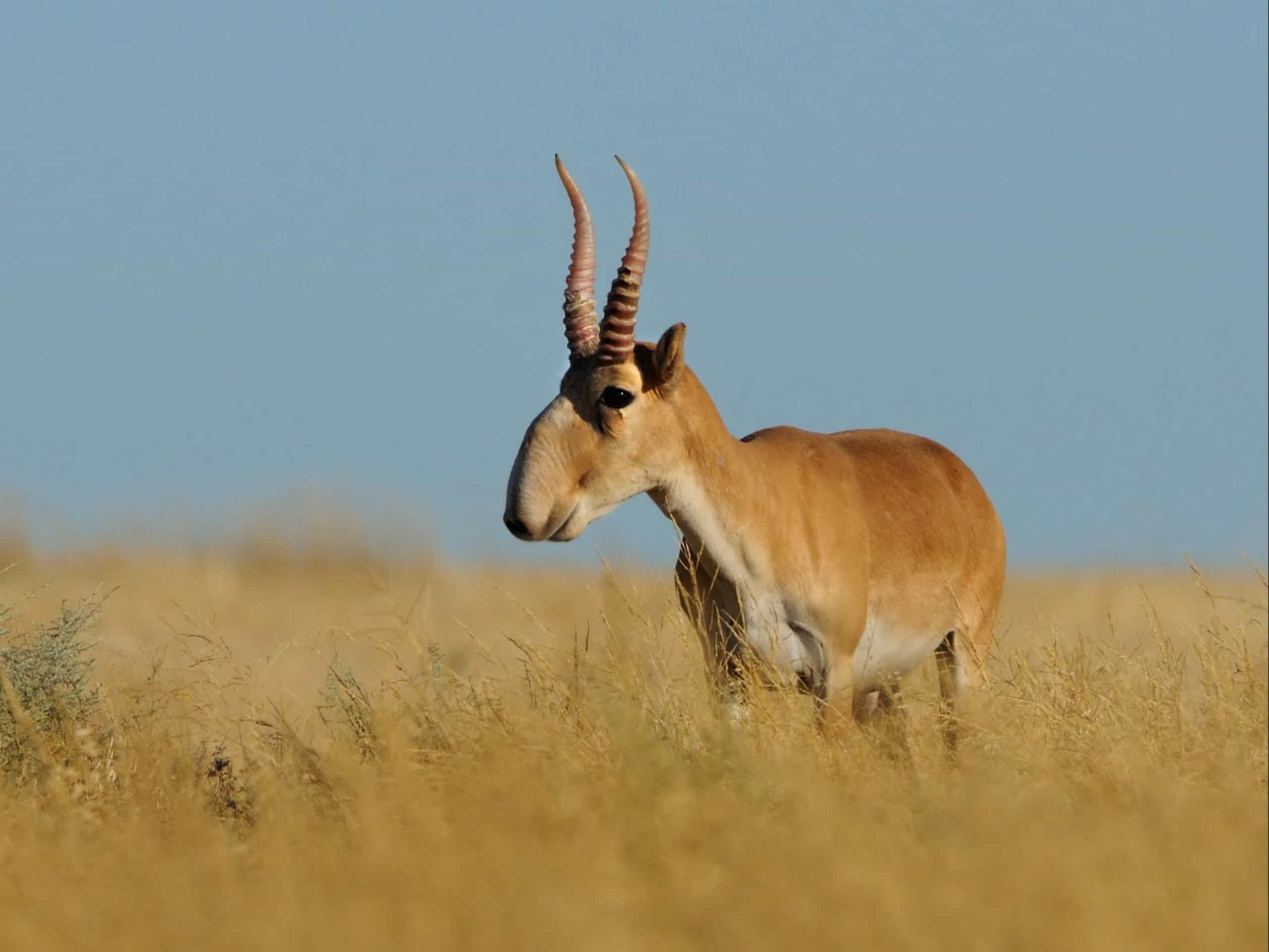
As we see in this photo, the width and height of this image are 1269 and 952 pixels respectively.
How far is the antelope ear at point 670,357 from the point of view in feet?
25.8

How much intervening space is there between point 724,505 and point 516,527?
1073 millimetres

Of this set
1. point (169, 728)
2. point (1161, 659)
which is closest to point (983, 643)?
point (1161, 659)

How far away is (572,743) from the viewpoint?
23.1 feet

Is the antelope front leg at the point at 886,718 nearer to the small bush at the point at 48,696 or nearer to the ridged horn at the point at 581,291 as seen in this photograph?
the ridged horn at the point at 581,291

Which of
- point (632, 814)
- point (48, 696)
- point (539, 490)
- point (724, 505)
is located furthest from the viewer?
point (48, 696)

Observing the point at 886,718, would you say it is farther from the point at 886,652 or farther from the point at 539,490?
the point at 539,490

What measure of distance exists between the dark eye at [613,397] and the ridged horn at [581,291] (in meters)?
0.31

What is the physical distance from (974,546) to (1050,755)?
11.0 feet

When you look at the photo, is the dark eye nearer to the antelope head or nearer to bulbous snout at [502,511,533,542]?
the antelope head

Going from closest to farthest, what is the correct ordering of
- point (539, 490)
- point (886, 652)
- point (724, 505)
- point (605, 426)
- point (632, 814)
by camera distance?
point (632, 814) → point (539, 490) → point (605, 426) → point (724, 505) → point (886, 652)

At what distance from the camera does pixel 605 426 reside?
7836 mm

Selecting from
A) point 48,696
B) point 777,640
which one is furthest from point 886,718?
point 48,696

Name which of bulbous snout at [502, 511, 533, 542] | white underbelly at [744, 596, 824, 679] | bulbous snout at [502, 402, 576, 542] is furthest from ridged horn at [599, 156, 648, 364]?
white underbelly at [744, 596, 824, 679]

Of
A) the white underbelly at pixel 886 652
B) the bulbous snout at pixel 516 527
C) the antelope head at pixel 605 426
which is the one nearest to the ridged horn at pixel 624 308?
the antelope head at pixel 605 426
